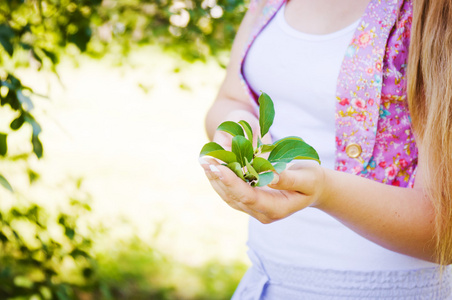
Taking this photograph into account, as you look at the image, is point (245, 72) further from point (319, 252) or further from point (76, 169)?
point (76, 169)

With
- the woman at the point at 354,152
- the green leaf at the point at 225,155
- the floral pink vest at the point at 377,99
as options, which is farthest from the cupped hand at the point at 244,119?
the green leaf at the point at 225,155

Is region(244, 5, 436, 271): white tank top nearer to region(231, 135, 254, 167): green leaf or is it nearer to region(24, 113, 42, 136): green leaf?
region(231, 135, 254, 167): green leaf

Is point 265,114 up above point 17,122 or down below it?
above

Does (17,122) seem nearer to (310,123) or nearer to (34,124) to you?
(34,124)

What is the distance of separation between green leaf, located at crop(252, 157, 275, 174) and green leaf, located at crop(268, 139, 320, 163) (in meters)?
0.04

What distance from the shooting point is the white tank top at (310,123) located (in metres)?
1.26

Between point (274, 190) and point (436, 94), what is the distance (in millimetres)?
427

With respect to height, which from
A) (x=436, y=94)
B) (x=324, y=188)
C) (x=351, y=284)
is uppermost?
(x=436, y=94)

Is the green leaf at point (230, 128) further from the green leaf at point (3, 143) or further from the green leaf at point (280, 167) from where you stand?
the green leaf at point (3, 143)

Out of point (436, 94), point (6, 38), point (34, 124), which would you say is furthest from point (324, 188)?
point (6, 38)

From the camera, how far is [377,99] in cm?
119

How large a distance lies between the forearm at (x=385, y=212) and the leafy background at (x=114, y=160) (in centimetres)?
77

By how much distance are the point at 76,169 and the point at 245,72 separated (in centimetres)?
464

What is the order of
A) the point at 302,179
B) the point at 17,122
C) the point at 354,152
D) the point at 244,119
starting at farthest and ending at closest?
1. the point at 17,122
2. the point at 244,119
3. the point at 354,152
4. the point at 302,179
